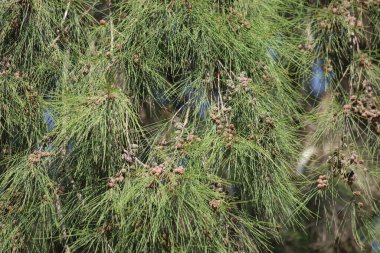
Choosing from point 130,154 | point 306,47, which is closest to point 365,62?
point 306,47

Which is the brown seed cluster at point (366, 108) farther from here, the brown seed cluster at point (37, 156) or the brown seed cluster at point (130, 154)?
the brown seed cluster at point (37, 156)

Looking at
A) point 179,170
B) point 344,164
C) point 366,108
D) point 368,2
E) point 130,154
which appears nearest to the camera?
point 179,170

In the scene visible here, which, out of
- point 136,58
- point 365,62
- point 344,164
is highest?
point 136,58

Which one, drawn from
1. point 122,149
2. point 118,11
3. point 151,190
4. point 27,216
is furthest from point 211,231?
point 118,11

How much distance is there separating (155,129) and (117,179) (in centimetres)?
22

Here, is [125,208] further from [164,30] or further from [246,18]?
[246,18]

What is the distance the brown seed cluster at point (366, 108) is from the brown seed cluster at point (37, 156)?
2.23 feet

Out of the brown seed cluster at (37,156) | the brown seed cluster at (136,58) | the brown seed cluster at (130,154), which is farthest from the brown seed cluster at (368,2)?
the brown seed cluster at (37,156)

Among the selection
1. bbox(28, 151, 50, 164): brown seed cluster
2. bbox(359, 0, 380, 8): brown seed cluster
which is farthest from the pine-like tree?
bbox(359, 0, 380, 8): brown seed cluster

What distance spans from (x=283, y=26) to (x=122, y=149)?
23.0 inches

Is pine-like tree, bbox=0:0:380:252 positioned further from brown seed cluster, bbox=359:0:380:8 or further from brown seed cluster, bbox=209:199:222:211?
brown seed cluster, bbox=359:0:380:8

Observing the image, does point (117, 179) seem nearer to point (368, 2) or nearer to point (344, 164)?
point (344, 164)

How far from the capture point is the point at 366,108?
4.89 feet

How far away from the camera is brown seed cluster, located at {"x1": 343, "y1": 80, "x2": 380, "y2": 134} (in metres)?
1.45
